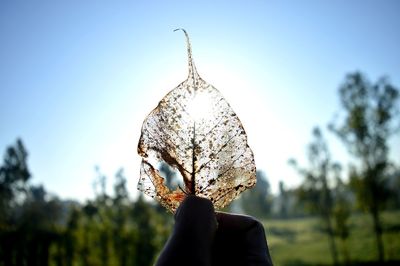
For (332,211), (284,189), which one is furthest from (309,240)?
(332,211)

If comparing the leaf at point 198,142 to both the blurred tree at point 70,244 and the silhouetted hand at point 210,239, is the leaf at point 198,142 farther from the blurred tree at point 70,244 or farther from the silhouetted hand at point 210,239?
the blurred tree at point 70,244

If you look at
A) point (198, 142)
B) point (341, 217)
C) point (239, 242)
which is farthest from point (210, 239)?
point (341, 217)

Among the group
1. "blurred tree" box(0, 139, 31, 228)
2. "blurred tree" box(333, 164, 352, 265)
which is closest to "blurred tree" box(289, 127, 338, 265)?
"blurred tree" box(333, 164, 352, 265)

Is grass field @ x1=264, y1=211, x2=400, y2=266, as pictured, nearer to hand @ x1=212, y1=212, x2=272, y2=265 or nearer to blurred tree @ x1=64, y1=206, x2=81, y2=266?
blurred tree @ x1=64, y1=206, x2=81, y2=266

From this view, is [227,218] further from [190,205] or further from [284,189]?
[284,189]

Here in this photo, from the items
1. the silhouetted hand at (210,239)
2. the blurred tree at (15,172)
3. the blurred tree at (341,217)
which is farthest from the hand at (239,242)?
the blurred tree at (15,172)
